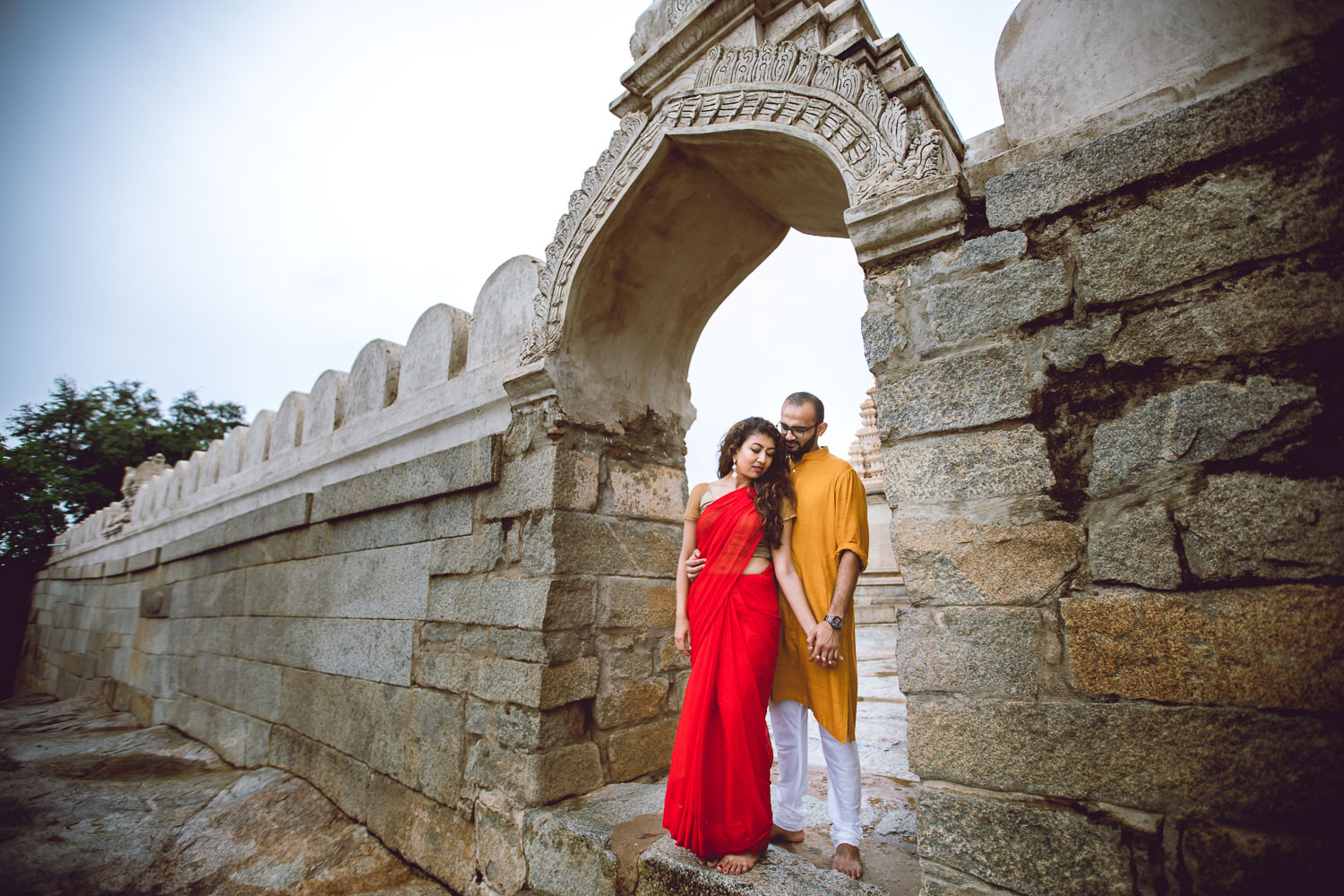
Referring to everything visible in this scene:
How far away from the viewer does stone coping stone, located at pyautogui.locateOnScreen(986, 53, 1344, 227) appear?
1.38 metres

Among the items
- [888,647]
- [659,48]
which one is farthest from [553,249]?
[888,647]

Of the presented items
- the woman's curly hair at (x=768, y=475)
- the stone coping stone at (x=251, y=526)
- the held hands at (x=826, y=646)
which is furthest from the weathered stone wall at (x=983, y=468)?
the stone coping stone at (x=251, y=526)

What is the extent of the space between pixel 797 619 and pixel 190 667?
20.4ft

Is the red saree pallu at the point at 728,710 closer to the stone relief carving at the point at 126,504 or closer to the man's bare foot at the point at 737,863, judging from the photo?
the man's bare foot at the point at 737,863

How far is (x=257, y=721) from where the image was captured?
450cm

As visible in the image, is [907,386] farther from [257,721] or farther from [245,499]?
[245,499]

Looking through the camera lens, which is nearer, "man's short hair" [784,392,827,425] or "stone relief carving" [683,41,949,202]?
"stone relief carving" [683,41,949,202]

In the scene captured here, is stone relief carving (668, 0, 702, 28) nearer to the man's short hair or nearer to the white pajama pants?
the man's short hair

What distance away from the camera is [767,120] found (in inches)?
92.2

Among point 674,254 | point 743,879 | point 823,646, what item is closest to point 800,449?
point 823,646

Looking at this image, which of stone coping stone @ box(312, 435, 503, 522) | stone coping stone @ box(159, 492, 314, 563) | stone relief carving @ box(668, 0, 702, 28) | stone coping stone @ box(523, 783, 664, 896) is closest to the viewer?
stone coping stone @ box(523, 783, 664, 896)

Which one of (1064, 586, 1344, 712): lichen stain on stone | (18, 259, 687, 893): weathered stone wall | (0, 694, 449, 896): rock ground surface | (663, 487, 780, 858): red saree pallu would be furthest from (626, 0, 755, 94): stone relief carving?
(0, 694, 449, 896): rock ground surface

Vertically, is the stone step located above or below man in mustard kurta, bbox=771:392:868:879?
below

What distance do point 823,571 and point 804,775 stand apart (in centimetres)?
71
